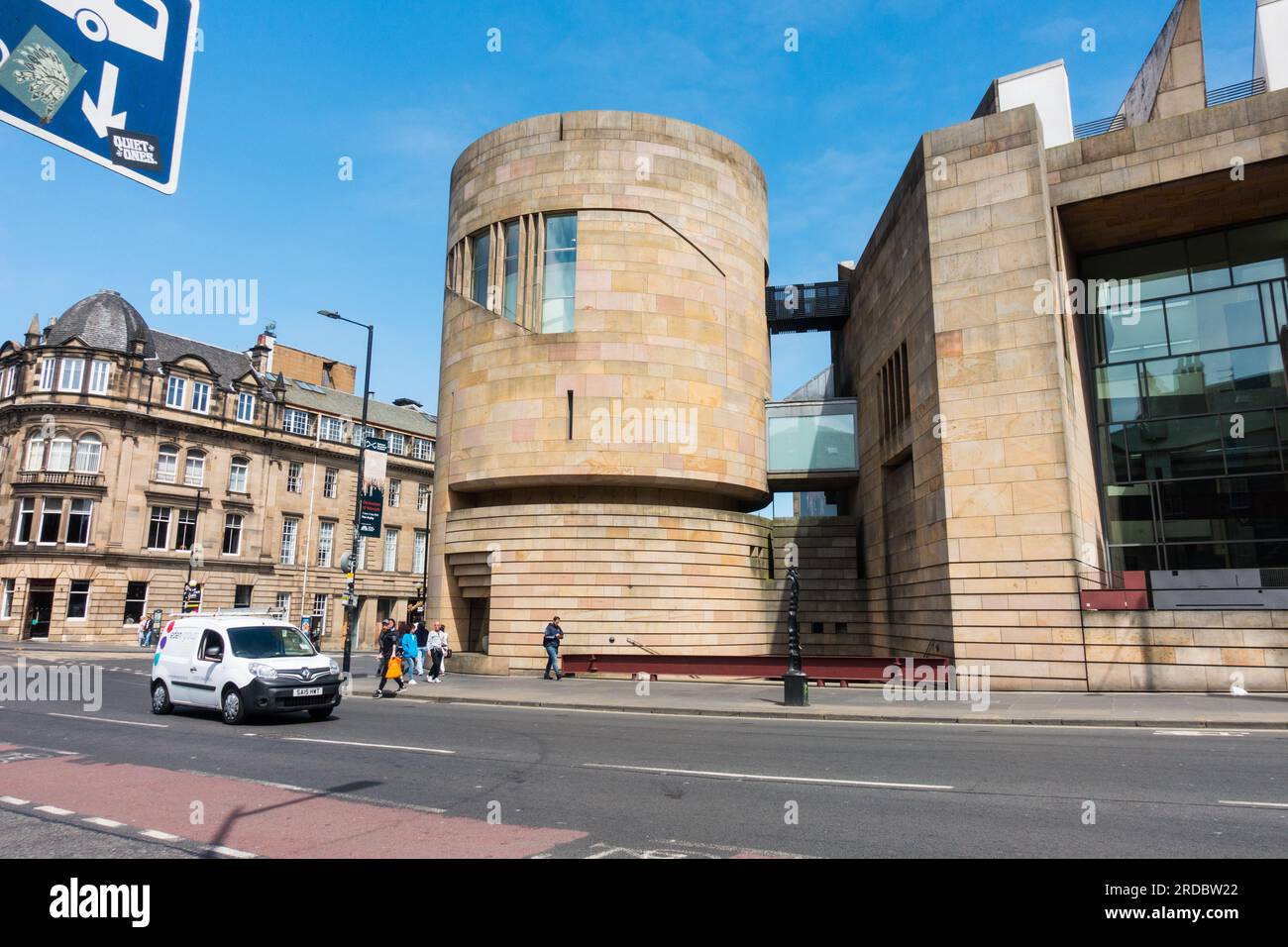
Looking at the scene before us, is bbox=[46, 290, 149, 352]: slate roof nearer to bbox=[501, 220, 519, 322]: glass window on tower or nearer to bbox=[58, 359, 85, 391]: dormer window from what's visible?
bbox=[58, 359, 85, 391]: dormer window

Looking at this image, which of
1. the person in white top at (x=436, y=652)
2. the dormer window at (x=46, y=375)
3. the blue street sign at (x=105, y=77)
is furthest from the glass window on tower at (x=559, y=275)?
the dormer window at (x=46, y=375)

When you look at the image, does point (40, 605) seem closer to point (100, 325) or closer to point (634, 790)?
point (100, 325)

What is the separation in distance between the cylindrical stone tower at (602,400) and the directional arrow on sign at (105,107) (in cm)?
2437

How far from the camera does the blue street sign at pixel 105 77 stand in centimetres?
347

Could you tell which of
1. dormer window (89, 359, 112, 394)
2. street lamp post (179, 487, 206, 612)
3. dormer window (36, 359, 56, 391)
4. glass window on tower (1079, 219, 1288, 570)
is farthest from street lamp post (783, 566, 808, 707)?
dormer window (36, 359, 56, 391)

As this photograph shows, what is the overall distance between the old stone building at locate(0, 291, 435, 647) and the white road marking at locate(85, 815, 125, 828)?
124 ft

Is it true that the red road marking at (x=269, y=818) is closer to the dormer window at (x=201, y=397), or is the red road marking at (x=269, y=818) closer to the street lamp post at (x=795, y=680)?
the street lamp post at (x=795, y=680)

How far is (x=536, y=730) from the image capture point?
46.1 ft

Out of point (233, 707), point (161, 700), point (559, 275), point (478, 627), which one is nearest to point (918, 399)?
point (559, 275)

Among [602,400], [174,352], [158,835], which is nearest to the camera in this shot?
[158,835]

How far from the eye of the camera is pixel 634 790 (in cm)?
850

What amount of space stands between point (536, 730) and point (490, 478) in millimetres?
16561

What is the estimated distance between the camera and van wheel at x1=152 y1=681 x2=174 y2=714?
622 inches

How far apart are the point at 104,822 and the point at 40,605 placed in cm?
4942
